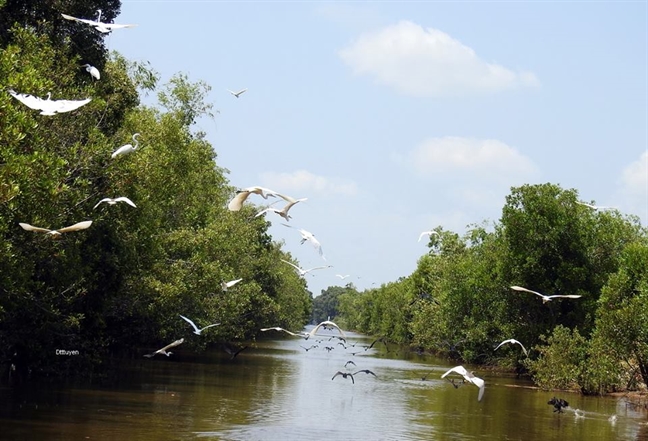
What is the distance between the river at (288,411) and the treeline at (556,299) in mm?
1876

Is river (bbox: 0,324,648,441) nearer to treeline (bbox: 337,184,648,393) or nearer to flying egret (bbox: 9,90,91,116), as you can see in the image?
treeline (bbox: 337,184,648,393)

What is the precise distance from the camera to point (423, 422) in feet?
86.2

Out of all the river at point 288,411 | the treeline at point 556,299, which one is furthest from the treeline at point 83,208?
the treeline at point 556,299

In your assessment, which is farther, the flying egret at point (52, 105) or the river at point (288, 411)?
the river at point (288, 411)

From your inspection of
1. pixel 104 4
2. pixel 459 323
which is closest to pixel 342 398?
pixel 104 4

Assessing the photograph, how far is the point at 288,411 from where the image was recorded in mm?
27141

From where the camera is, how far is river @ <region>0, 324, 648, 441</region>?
21.2 meters

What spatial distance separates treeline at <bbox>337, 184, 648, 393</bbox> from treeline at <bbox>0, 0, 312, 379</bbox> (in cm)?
1668

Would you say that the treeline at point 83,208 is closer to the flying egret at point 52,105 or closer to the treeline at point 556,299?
the flying egret at point 52,105

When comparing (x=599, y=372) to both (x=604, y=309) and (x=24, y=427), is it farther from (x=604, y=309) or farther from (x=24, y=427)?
(x=24, y=427)

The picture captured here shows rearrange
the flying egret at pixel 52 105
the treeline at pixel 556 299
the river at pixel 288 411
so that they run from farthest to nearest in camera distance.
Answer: the treeline at pixel 556 299 → the river at pixel 288 411 → the flying egret at pixel 52 105

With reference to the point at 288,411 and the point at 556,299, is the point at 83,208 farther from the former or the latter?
the point at 556,299

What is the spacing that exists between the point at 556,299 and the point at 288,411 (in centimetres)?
2557

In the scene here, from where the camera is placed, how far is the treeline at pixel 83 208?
62.2 ft
